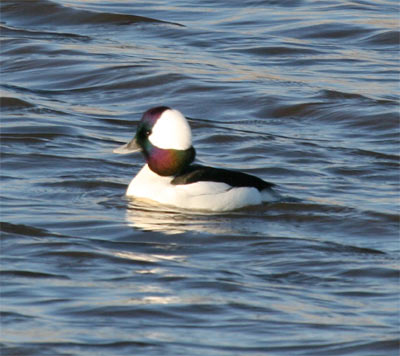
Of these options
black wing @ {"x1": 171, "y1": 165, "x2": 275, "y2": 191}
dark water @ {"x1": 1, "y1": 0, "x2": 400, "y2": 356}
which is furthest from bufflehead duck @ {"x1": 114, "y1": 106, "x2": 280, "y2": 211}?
dark water @ {"x1": 1, "y1": 0, "x2": 400, "y2": 356}

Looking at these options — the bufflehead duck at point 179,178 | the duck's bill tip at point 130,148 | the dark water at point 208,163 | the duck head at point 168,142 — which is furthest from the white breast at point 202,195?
the duck's bill tip at point 130,148

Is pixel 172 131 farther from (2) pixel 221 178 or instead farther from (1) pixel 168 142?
(2) pixel 221 178

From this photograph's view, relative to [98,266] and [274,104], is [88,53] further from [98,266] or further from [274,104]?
[98,266]

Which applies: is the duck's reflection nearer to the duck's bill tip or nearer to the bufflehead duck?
the bufflehead duck

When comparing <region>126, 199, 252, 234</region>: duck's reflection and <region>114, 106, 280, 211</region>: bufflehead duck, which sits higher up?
<region>114, 106, 280, 211</region>: bufflehead duck

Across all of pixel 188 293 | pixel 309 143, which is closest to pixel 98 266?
pixel 188 293

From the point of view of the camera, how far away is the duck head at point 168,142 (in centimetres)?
1185

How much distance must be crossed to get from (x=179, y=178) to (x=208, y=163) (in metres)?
1.82

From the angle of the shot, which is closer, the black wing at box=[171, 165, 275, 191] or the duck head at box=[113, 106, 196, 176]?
the black wing at box=[171, 165, 275, 191]

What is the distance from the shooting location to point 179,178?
11.8 meters

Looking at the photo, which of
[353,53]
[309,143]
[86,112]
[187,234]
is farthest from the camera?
[353,53]

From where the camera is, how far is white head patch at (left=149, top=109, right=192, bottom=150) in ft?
38.9

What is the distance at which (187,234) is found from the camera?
10.8 meters

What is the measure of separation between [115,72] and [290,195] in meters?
5.53
